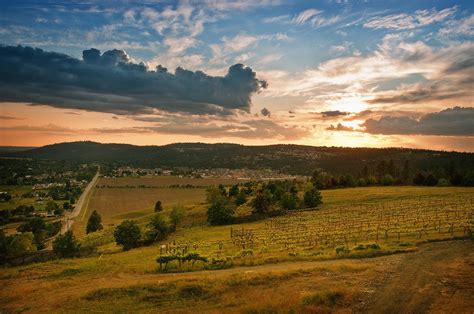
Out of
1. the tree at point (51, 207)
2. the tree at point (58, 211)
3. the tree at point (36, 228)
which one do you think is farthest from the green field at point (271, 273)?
the tree at point (51, 207)

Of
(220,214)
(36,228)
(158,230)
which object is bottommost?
(36,228)

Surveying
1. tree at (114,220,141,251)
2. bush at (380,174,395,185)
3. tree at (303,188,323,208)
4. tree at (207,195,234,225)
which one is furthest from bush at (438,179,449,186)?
tree at (114,220,141,251)

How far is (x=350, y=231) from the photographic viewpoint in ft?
184

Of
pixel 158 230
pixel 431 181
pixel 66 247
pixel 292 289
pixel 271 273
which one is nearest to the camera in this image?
pixel 292 289

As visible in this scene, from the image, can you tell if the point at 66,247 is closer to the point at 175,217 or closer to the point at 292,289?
the point at 175,217

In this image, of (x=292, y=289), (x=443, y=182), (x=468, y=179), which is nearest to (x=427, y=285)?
(x=292, y=289)

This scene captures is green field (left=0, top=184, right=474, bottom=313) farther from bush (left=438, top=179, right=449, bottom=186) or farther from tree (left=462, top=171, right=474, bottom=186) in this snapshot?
tree (left=462, top=171, right=474, bottom=186)

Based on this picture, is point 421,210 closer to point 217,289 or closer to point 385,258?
point 385,258

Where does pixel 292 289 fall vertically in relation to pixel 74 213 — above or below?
above

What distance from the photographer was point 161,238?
8094 cm

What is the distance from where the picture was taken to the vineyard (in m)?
45.5

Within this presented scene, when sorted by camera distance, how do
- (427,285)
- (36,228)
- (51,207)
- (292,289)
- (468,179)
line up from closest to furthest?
(427,285), (292,289), (468,179), (36,228), (51,207)

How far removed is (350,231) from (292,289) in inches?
1106

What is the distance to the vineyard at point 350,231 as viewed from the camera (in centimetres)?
4550
